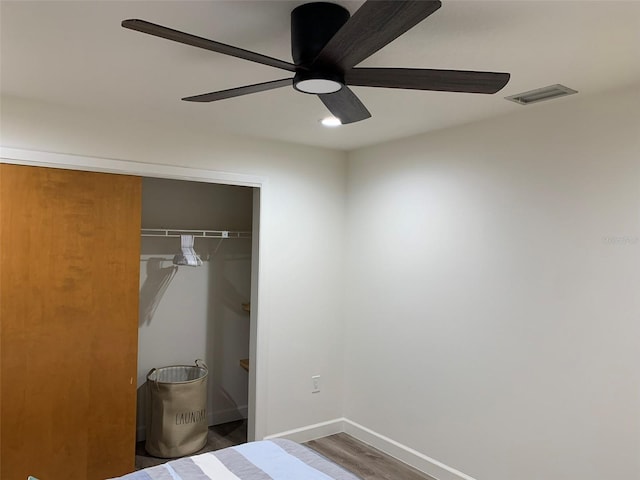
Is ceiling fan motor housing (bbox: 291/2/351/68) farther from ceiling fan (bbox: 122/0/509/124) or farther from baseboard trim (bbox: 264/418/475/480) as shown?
baseboard trim (bbox: 264/418/475/480)

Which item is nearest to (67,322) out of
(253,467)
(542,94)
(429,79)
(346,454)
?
(253,467)

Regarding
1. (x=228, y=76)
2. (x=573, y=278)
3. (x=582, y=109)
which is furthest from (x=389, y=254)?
(x=228, y=76)

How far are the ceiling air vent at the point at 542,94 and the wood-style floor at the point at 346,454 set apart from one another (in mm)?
2494

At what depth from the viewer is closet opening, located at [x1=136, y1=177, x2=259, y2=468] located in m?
3.98

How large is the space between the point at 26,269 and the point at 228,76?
66.1 inches

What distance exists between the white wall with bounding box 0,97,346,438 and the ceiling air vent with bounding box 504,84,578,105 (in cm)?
176

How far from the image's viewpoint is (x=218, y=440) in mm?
4000

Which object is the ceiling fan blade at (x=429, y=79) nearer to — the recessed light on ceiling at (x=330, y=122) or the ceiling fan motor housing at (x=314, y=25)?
the ceiling fan motor housing at (x=314, y=25)

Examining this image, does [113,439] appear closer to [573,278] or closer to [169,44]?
[169,44]

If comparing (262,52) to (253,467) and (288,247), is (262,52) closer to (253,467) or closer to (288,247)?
(253,467)

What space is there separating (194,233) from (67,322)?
134cm

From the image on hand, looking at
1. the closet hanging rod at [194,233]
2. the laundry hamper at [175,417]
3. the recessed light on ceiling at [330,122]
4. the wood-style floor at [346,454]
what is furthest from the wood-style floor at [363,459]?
the recessed light on ceiling at [330,122]

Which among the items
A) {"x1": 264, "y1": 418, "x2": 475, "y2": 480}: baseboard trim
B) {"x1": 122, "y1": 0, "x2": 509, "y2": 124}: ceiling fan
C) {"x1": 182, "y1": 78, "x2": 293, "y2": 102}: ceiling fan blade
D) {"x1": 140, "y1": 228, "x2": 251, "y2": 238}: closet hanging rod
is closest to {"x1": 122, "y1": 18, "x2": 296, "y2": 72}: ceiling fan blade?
{"x1": 122, "y1": 0, "x2": 509, "y2": 124}: ceiling fan

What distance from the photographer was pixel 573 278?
8.64ft
